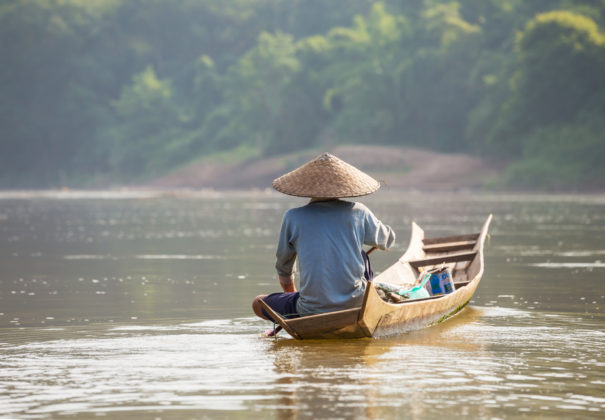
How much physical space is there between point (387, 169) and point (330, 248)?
56.2 metres

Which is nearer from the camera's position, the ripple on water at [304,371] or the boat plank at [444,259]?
the ripple on water at [304,371]

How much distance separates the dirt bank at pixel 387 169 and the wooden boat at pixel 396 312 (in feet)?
154

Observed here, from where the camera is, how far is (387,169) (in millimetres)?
64812

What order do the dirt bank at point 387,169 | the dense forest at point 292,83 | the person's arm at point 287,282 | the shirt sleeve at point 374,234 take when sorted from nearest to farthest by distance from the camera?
the shirt sleeve at point 374,234 → the person's arm at point 287,282 → the dense forest at point 292,83 → the dirt bank at point 387,169

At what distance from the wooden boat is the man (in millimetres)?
162

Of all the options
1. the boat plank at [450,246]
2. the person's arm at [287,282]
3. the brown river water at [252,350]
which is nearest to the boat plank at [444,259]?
the brown river water at [252,350]

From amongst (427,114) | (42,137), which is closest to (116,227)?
(427,114)

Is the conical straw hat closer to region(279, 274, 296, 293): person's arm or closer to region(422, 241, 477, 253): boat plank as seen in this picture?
region(279, 274, 296, 293): person's arm

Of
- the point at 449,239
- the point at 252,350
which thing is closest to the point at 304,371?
the point at 252,350

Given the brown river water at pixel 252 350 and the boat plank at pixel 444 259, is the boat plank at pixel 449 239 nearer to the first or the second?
the brown river water at pixel 252 350

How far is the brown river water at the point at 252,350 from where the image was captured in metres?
6.70

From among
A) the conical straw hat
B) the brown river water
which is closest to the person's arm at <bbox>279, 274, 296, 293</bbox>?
the brown river water

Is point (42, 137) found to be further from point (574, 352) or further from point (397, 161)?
point (574, 352)

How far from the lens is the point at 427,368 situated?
7828mm
